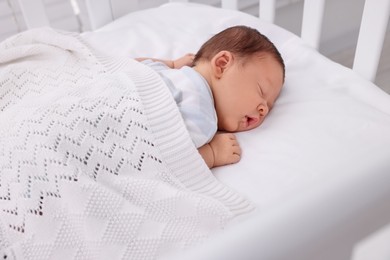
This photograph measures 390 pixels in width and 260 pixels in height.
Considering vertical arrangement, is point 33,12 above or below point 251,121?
above

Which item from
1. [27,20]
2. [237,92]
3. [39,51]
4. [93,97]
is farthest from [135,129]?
[27,20]

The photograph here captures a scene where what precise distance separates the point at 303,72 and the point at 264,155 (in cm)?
25

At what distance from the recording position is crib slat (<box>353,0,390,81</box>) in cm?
76

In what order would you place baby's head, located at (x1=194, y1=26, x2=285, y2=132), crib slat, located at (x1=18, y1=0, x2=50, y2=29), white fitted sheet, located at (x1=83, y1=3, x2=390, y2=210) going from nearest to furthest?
white fitted sheet, located at (x1=83, y1=3, x2=390, y2=210)
baby's head, located at (x1=194, y1=26, x2=285, y2=132)
crib slat, located at (x1=18, y1=0, x2=50, y2=29)

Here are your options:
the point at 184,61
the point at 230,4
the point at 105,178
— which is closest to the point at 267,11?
the point at 230,4

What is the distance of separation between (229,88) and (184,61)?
0.18 meters

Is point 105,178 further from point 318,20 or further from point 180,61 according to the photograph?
point 318,20

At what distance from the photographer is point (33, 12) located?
3.42ft

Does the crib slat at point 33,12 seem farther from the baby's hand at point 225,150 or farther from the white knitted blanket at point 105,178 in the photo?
the baby's hand at point 225,150

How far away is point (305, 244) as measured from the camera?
276 mm

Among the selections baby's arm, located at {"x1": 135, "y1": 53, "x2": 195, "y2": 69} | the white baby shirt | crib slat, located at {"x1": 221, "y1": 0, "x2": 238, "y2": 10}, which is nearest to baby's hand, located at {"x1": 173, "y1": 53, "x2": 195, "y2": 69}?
baby's arm, located at {"x1": 135, "y1": 53, "x2": 195, "y2": 69}

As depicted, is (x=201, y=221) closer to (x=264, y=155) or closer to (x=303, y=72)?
(x=264, y=155)

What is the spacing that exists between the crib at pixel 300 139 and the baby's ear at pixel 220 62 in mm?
125

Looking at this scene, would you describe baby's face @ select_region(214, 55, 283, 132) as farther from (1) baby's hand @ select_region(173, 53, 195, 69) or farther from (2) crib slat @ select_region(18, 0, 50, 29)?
(2) crib slat @ select_region(18, 0, 50, 29)
